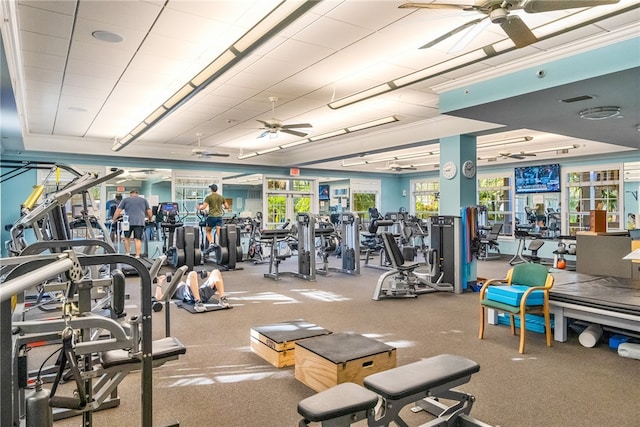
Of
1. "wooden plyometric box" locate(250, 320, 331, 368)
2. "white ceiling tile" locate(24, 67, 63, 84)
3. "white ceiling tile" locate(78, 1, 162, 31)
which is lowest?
"wooden plyometric box" locate(250, 320, 331, 368)

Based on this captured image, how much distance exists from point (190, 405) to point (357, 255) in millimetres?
5958

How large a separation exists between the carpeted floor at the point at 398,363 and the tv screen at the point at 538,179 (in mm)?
6944

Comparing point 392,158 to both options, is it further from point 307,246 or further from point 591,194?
point 307,246

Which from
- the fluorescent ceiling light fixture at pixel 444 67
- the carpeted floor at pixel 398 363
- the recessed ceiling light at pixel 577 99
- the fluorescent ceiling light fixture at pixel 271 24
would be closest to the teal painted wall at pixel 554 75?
the recessed ceiling light at pixel 577 99

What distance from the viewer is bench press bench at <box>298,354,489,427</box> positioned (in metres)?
1.86

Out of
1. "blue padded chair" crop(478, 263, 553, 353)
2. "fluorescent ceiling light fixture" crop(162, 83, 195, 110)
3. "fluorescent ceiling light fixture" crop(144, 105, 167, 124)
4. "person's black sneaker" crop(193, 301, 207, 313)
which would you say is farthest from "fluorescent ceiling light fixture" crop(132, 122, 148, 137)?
"blue padded chair" crop(478, 263, 553, 353)

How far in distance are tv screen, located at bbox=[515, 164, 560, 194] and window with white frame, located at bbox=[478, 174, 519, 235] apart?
1.26 ft

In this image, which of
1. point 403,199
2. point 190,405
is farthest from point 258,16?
point 403,199

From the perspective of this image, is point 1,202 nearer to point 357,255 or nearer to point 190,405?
point 357,255

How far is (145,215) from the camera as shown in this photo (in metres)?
9.03

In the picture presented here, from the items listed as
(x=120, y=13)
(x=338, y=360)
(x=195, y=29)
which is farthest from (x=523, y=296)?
(x=120, y=13)

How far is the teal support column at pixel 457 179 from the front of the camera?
23.0 ft

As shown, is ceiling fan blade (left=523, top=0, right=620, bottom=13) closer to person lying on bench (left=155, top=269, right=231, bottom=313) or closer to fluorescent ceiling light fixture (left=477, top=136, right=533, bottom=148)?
person lying on bench (left=155, top=269, right=231, bottom=313)

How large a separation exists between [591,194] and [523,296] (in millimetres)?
8477
